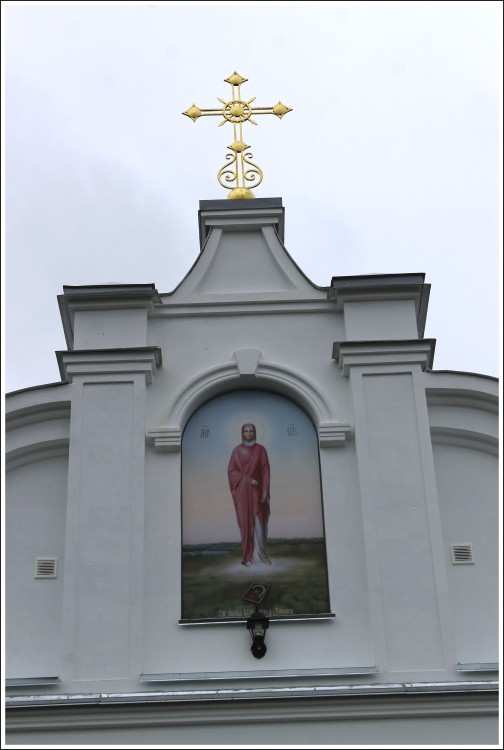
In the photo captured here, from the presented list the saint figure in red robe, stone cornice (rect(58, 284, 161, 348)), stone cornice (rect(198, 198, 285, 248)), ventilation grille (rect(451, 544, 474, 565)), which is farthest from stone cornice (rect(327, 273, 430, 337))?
ventilation grille (rect(451, 544, 474, 565))

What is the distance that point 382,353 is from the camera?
11414 millimetres

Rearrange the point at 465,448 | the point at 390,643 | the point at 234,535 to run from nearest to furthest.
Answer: the point at 390,643 → the point at 234,535 → the point at 465,448

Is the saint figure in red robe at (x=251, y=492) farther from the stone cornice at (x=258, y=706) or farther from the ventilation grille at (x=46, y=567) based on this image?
the ventilation grille at (x=46, y=567)

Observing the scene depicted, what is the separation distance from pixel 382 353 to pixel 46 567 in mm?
3765

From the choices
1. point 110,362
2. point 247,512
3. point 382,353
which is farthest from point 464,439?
point 110,362

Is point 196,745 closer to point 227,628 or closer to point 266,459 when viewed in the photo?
point 227,628

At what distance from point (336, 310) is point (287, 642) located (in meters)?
3.50

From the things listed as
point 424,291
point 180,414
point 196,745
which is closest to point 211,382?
point 180,414

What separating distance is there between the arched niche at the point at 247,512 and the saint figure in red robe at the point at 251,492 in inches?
0.5

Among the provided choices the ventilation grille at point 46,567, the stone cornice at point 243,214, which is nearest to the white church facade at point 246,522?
the ventilation grille at point 46,567

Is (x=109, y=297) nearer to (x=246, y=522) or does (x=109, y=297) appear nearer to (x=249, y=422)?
(x=249, y=422)

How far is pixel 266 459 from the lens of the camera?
1120 cm

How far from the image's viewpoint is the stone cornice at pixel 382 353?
11367 millimetres

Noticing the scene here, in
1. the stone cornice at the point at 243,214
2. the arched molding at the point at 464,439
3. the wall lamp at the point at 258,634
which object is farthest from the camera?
the stone cornice at the point at 243,214
